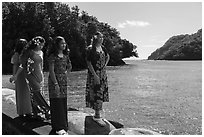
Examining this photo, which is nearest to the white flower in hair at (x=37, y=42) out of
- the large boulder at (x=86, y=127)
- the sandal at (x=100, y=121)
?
the large boulder at (x=86, y=127)

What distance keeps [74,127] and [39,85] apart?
92 centimetres

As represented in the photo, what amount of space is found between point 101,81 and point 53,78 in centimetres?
100

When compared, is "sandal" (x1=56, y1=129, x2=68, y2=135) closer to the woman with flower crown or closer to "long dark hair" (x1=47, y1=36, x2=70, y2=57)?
the woman with flower crown

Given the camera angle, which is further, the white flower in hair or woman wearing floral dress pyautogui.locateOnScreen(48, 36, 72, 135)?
the white flower in hair

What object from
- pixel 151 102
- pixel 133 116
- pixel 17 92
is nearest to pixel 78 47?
pixel 151 102

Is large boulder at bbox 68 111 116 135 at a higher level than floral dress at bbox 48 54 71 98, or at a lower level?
lower

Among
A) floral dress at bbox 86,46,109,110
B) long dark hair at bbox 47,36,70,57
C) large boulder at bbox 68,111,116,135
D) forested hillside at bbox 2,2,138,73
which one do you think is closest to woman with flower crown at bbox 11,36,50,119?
long dark hair at bbox 47,36,70,57

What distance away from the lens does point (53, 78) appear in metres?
3.71

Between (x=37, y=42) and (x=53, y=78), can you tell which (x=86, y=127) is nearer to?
(x=53, y=78)

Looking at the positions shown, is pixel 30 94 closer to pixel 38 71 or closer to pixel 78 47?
pixel 38 71

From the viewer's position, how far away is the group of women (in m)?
3.78

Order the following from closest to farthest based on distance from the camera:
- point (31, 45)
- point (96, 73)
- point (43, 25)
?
point (31, 45)
point (96, 73)
point (43, 25)

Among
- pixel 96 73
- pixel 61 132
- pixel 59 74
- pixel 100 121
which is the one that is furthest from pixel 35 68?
pixel 100 121

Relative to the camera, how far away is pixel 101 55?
441 centimetres
